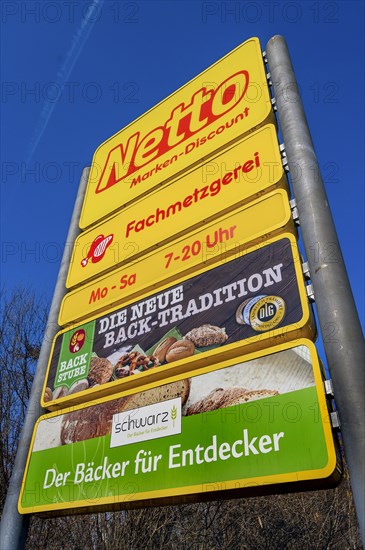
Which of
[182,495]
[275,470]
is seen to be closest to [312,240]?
[275,470]

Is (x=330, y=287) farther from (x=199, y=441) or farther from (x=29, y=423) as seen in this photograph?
(x=29, y=423)

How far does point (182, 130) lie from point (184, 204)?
1.23 metres

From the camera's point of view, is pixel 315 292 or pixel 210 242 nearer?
pixel 315 292

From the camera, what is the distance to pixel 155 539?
10.1m

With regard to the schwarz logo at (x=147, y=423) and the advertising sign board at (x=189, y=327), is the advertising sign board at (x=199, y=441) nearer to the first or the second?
the schwarz logo at (x=147, y=423)

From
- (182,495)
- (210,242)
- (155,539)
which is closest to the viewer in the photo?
(182,495)

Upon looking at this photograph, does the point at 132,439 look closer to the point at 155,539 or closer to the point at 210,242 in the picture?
the point at 210,242

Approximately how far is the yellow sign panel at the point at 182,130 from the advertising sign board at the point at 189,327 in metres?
1.64

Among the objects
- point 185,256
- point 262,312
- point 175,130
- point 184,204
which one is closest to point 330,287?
point 262,312

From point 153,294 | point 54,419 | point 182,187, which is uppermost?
point 182,187

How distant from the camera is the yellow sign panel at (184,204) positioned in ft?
13.2

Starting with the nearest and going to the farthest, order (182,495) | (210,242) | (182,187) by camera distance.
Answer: (182,495) < (210,242) < (182,187)

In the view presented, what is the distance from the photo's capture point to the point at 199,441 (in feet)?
9.54

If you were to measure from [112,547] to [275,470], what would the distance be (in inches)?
292
